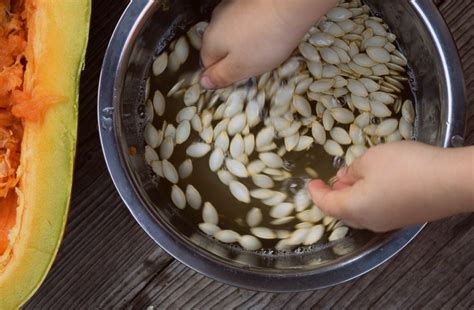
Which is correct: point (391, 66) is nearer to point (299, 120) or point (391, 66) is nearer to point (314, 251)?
point (299, 120)

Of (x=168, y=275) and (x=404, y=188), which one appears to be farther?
(x=168, y=275)

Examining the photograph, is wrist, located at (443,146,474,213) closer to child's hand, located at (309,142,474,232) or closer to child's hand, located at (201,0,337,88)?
child's hand, located at (309,142,474,232)

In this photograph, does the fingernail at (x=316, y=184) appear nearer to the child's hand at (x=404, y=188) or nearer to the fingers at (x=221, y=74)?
the child's hand at (x=404, y=188)

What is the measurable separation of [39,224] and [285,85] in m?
0.35

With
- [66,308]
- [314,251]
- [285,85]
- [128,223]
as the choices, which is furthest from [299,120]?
[66,308]

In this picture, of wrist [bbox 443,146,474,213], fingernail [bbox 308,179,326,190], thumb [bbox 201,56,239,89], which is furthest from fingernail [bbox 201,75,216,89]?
wrist [bbox 443,146,474,213]

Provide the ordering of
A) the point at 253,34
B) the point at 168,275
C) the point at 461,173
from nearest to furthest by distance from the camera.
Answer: the point at 461,173
the point at 253,34
the point at 168,275

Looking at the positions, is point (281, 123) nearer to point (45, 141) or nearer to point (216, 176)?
point (216, 176)

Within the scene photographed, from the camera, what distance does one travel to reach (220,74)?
762 millimetres

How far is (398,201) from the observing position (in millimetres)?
643

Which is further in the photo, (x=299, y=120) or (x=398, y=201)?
(x=299, y=120)

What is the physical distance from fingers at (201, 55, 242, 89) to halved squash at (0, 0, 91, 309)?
0.19 m

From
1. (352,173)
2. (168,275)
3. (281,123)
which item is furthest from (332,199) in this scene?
(168,275)

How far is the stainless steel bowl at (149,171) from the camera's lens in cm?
71
